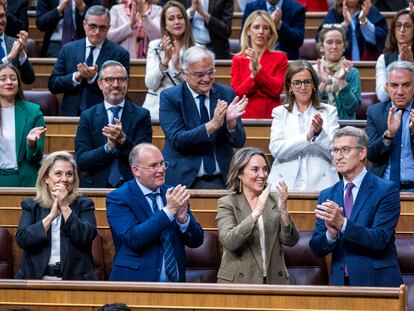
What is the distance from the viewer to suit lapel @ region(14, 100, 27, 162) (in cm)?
554

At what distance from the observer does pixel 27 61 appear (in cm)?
637

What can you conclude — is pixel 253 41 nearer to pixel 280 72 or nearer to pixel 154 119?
pixel 280 72

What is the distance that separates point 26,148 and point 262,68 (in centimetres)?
131

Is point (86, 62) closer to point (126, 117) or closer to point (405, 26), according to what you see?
point (126, 117)

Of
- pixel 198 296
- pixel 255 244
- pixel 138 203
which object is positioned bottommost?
pixel 198 296

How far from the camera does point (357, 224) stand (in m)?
4.45

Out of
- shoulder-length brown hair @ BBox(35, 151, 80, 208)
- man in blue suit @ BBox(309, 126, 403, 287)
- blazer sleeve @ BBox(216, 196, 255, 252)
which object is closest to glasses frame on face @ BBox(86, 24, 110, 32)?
shoulder-length brown hair @ BBox(35, 151, 80, 208)

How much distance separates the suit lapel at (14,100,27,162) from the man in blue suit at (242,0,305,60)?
186 centimetres

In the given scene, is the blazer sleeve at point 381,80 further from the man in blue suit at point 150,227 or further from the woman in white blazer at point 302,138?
the man in blue suit at point 150,227

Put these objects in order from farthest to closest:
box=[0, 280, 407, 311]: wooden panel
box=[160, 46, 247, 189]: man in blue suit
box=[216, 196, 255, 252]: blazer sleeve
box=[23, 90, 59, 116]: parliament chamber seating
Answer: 1. box=[23, 90, 59, 116]: parliament chamber seating
2. box=[160, 46, 247, 189]: man in blue suit
3. box=[216, 196, 255, 252]: blazer sleeve
4. box=[0, 280, 407, 311]: wooden panel

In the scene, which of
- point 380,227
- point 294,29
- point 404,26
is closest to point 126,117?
point 380,227

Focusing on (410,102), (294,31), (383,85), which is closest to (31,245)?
(410,102)

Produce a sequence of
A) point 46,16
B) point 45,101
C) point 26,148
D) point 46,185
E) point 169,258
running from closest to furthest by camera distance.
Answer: point 169,258
point 46,185
point 26,148
point 45,101
point 46,16

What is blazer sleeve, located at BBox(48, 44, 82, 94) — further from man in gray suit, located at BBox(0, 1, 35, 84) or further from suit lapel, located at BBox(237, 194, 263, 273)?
suit lapel, located at BBox(237, 194, 263, 273)
